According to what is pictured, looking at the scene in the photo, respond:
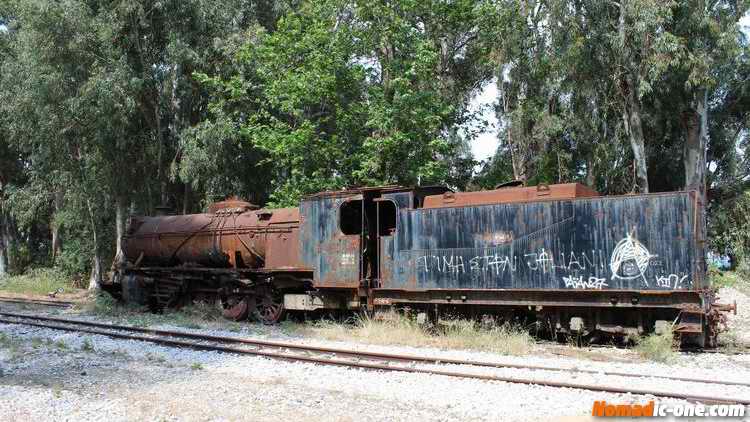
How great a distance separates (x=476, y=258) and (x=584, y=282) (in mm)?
2126

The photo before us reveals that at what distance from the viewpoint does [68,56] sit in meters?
22.9

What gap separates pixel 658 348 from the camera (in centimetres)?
977

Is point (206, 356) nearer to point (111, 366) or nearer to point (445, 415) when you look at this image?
point (111, 366)

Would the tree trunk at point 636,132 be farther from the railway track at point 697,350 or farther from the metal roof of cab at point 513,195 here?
the railway track at point 697,350

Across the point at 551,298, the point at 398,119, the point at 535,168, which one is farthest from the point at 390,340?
the point at 535,168

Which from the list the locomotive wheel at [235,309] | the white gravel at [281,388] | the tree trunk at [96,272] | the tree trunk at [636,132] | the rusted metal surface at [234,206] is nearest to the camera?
the white gravel at [281,388]

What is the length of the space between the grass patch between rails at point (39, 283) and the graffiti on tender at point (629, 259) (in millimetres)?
24678

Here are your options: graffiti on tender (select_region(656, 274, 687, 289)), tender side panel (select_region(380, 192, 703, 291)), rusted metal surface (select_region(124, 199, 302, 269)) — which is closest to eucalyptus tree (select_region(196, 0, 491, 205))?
rusted metal surface (select_region(124, 199, 302, 269))

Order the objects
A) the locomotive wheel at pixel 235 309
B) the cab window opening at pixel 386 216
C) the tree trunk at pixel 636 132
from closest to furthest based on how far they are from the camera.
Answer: the cab window opening at pixel 386 216 → the locomotive wheel at pixel 235 309 → the tree trunk at pixel 636 132

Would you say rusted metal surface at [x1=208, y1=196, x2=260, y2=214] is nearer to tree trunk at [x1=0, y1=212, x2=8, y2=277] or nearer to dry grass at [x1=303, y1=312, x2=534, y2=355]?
dry grass at [x1=303, y1=312, x2=534, y2=355]

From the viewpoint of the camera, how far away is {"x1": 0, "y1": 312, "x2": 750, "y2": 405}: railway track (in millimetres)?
7746

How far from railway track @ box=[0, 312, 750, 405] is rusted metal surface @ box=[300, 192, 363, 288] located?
2.63 m

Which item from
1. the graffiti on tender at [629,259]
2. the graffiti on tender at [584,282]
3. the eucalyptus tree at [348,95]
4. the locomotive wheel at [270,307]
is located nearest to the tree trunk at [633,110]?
the eucalyptus tree at [348,95]

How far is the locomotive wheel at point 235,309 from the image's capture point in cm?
1592
